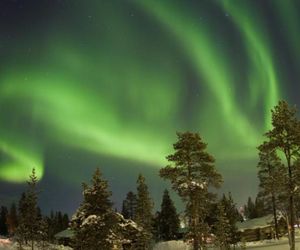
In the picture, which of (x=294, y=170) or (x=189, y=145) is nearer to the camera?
(x=294, y=170)

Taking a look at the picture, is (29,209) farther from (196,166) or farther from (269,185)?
(269,185)

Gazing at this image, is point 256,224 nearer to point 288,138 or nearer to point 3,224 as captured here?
point 288,138

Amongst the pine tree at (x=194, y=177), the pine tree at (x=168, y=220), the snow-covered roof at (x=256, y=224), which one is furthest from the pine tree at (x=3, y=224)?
the pine tree at (x=194, y=177)

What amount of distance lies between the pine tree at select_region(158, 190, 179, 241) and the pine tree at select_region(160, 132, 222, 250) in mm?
63145

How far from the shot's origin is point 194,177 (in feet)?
134

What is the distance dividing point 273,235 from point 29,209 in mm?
40658

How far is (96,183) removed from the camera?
48656mm

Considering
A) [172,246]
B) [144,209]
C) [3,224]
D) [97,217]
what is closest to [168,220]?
[172,246]

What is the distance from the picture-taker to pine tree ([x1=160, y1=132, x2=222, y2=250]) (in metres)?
39.8

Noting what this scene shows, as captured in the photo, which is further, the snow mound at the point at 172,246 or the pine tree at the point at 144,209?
the snow mound at the point at 172,246

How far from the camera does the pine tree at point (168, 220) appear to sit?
103875 millimetres

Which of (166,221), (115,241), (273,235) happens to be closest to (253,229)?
(273,235)

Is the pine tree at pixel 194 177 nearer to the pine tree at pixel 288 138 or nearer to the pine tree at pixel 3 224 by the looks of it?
the pine tree at pixel 288 138

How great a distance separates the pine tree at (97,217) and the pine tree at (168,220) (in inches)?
2215
